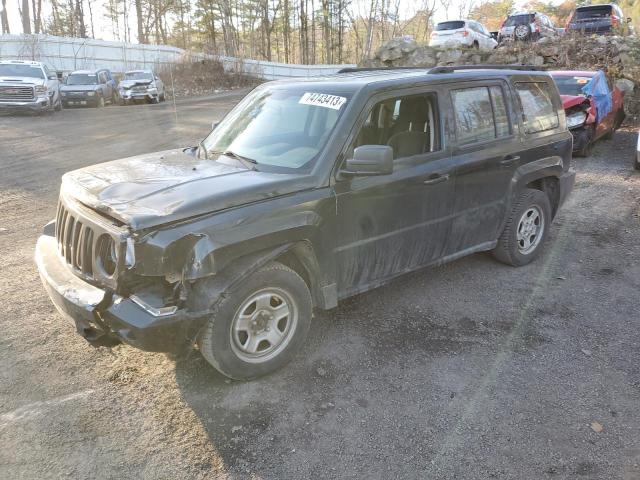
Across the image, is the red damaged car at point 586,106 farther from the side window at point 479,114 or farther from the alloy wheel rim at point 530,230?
the side window at point 479,114

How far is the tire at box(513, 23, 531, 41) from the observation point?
71.6 ft

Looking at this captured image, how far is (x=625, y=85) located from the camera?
15734 millimetres

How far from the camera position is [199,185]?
323 centimetres

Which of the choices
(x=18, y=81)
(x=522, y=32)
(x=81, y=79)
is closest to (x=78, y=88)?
(x=81, y=79)

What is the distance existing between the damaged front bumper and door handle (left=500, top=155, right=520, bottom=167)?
10.1 feet

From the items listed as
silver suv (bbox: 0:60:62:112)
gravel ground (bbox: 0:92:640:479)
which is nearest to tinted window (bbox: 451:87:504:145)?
gravel ground (bbox: 0:92:640:479)

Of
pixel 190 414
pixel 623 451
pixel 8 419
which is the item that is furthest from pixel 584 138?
pixel 8 419

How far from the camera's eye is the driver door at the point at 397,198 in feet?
12.1

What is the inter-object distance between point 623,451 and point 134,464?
2581mm

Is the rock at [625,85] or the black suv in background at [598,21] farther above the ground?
the black suv in background at [598,21]

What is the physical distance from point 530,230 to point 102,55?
31.6 meters

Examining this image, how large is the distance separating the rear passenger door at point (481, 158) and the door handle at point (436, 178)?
0.13m

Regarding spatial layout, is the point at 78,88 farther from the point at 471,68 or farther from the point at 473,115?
the point at 473,115

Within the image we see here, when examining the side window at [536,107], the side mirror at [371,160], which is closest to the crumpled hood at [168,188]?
the side mirror at [371,160]
